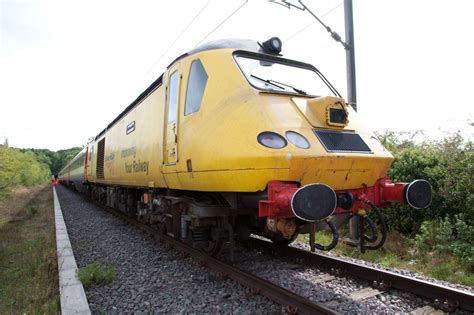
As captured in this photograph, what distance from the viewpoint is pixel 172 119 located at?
18.5 feet

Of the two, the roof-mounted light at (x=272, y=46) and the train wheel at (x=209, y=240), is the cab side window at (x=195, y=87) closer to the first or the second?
the roof-mounted light at (x=272, y=46)

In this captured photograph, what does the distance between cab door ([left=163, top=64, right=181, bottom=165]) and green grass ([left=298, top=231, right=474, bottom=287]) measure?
351 centimetres

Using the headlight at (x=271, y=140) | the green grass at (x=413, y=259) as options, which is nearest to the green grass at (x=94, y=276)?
the headlight at (x=271, y=140)

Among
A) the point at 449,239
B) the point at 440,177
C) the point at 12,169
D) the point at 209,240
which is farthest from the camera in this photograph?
the point at 12,169

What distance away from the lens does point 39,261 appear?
6305 mm

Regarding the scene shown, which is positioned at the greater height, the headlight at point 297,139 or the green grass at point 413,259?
the headlight at point 297,139

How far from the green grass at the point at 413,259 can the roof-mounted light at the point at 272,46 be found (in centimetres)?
377

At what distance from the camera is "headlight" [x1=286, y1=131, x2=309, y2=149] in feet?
12.6

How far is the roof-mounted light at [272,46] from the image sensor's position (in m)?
5.21

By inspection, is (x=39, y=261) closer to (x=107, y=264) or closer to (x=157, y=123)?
(x=107, y=264)

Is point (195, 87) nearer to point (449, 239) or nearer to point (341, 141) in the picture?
point (341, 141)

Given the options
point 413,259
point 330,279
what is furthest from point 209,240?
point 413,259

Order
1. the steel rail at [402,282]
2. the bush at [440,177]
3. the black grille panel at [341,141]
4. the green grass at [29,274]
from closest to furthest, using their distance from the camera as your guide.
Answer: the steel rail at [402,282]
the black grille panel at [341,141]
the green grass at [29,274]
the bush at [440,177]

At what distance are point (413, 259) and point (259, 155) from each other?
4.16m
